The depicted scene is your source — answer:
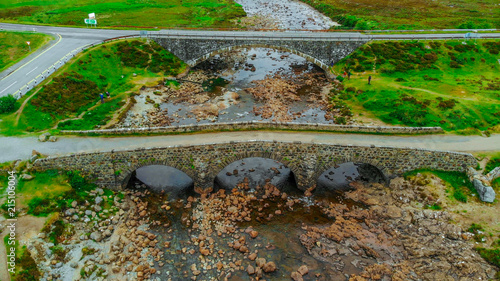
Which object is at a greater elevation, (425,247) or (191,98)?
(191,98)

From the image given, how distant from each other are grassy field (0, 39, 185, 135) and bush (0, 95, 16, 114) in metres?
0.80

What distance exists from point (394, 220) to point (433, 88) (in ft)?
106

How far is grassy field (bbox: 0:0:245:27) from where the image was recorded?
82.8 meters

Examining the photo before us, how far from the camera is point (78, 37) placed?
6362cm

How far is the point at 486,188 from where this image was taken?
30.1 meters

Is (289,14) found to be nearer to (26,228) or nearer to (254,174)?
(254,174)

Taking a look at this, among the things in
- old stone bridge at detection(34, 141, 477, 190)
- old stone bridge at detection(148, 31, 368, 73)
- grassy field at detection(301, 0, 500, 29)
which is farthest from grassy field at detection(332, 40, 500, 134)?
grassy field at detection(301, 0, 500, 29)

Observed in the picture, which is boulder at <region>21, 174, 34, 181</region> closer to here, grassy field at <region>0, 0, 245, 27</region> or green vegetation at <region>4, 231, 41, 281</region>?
green vegetation at <region>4, 231, 41, 281</region>

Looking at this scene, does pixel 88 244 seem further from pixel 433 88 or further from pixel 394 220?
pixel 433 88

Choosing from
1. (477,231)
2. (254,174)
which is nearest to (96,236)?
(254,174)

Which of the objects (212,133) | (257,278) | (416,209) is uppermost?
(212,133)

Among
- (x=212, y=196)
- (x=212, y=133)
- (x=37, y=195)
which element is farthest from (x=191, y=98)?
(x=37, y=195)

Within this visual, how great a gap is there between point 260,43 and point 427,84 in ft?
102

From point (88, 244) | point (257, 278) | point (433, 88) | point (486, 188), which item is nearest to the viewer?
point (257, 278)
